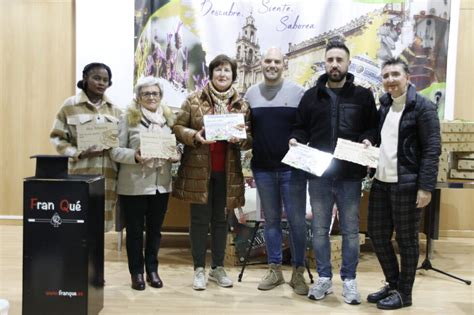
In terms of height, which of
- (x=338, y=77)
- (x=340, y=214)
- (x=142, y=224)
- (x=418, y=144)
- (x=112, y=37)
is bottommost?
(x=142, y=224)

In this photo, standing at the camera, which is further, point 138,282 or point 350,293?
point 138,282

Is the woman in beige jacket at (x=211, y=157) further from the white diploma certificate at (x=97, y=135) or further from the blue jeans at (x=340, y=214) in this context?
the blue jeans at (x=340, y=214)

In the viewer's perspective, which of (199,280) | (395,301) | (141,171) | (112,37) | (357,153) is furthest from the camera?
(112,37)

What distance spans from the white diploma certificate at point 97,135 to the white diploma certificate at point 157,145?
23 cm

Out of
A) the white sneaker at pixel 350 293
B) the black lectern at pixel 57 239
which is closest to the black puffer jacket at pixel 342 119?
the white sneaker at pixel 350 293

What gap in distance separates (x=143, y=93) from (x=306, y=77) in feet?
7.46

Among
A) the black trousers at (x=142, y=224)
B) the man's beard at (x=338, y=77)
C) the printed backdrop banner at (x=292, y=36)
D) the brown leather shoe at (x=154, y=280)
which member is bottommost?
the brown leather shoe at (x=154, y=280)

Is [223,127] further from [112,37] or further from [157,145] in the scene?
[112,37]

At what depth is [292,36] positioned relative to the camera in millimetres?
4832

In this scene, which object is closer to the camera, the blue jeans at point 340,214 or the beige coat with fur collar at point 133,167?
the blue jeans at point 340,214

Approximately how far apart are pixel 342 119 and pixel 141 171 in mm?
1300

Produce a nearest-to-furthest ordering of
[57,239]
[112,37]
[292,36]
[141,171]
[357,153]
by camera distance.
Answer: [57,239] → [357,153] → [141,171] → [292,36] → [112,37]

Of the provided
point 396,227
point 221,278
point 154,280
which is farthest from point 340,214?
point 154,280

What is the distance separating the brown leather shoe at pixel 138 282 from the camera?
321 centimetres
